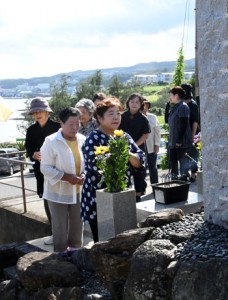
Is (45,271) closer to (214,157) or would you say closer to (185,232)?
(185,232)

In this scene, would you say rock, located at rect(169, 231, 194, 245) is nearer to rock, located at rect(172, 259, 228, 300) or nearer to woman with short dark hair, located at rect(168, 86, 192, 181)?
rock, located at rect(172, 259, 228, 300)

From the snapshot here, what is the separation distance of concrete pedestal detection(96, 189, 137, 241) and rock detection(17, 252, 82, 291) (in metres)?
0.66

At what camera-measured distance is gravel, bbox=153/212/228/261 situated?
3.36 metres

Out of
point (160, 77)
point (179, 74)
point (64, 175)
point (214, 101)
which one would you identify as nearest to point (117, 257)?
point (214, 101)

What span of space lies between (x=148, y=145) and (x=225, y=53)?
507 cm

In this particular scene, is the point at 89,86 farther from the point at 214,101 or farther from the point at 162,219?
the point at 214,101

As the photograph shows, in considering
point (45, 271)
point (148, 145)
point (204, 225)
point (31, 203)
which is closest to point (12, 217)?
point (31, 203)

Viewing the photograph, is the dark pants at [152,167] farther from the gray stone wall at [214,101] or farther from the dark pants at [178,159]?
the gray stone wall at [214,101]

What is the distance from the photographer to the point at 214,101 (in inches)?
155

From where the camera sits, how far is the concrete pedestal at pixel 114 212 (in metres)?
5.05

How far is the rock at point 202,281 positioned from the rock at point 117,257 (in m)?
0.75

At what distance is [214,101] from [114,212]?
167 centimetres

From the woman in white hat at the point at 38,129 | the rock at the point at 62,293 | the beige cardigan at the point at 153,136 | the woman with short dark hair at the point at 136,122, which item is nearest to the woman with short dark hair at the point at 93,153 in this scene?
the rock at the point at 62,293

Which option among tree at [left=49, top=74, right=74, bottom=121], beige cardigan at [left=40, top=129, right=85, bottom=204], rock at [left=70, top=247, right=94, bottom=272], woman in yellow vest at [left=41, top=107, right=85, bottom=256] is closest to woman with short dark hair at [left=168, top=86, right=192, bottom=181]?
woman in yellow vest at [left=41, top=107, right=85, bottom=256]
